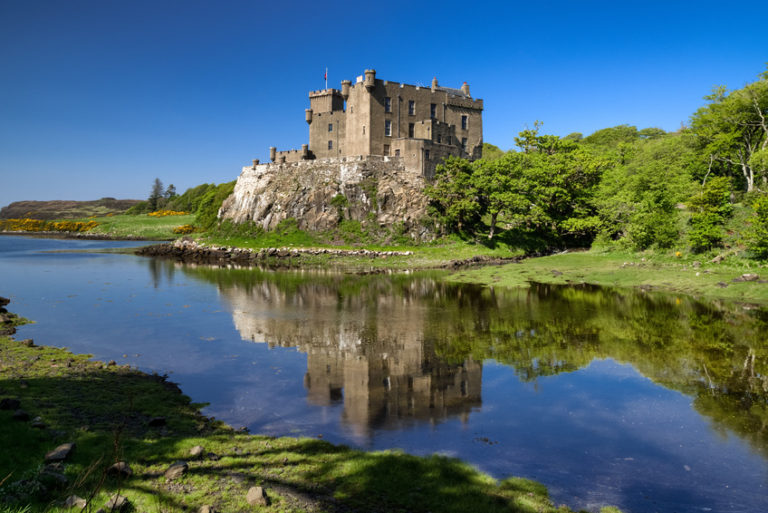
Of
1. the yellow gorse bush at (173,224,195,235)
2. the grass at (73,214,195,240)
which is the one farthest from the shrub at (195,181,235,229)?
the grass at (73,214,195,240)

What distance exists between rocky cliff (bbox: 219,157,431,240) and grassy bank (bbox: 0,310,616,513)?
5199cm

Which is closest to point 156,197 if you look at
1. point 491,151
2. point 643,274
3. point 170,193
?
point 170,193

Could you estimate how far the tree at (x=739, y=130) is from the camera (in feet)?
153

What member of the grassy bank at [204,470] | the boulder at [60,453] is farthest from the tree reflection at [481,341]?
the boulder at [60,453]

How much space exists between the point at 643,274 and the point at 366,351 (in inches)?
1161

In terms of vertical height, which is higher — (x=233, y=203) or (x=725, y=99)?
(x=725, y=99)

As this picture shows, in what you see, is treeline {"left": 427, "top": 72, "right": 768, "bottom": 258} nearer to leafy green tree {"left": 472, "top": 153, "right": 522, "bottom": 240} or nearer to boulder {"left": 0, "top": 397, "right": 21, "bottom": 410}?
leafy green tree {"left": 472, "top": 153, "right": 522, "bottom": 240}

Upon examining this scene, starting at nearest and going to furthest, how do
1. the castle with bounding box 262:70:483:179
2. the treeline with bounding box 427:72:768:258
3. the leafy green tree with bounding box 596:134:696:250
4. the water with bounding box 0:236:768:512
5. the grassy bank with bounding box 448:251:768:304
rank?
the water with bounding box 0:236:768:512 < the grassy bank with bounding box 448:251:768:304 < the treeline with bounding box 427:72:768:258 < the leafy green tree with bounding box 596:134:696:250 < the castle with bounding box 262:70:483:179

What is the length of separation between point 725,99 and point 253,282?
180 ft

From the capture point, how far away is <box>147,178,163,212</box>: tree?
6765 inches

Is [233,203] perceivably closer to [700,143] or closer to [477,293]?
[477,293]

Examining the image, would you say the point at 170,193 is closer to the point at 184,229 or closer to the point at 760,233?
the point at 184,229

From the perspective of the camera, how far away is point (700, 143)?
5466 cm

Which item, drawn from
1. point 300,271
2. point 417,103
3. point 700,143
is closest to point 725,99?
point 700,143
